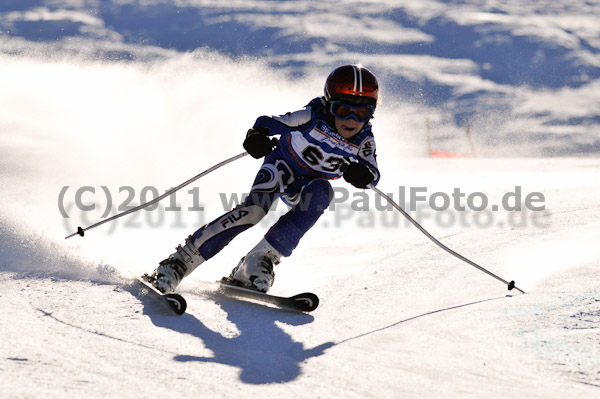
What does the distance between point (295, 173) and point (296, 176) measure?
23 mm

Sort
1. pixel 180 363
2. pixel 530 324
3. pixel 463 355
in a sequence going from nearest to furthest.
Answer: pixel 180 363 → pixel 463 355 → pixel 530 324

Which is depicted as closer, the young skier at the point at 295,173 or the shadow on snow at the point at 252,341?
the shadow on snow at the point at 252,341

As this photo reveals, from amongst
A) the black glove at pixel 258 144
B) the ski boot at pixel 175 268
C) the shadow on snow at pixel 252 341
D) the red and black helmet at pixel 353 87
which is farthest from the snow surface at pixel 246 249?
the red and black helmet at pixel 353 87

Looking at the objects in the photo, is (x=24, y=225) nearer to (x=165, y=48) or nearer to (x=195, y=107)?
(x=195, y=107)

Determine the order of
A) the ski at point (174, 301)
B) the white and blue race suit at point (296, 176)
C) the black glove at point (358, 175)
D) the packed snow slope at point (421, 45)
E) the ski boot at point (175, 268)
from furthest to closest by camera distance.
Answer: the packed snow slope at point (421, 45) → the white and blue race suit at point (296, 176) → the black glove at point (358, 175) → the ski boot at point (175, 268) → the ski at point (174, 301)

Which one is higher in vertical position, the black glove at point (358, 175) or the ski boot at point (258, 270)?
the black glove at point (358, 175)

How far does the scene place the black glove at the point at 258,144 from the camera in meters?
4.40

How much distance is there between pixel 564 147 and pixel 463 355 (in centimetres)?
1527

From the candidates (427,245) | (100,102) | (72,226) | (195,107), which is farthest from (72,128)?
(427,245)

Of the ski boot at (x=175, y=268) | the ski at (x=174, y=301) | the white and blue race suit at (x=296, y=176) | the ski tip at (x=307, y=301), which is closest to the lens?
the ski at (x=174, y=301)

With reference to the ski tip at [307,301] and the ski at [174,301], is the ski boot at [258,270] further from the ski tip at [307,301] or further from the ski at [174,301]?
the ski at [174,301]

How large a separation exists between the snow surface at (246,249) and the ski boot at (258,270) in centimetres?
19

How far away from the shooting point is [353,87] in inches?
168

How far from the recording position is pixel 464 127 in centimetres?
1864
